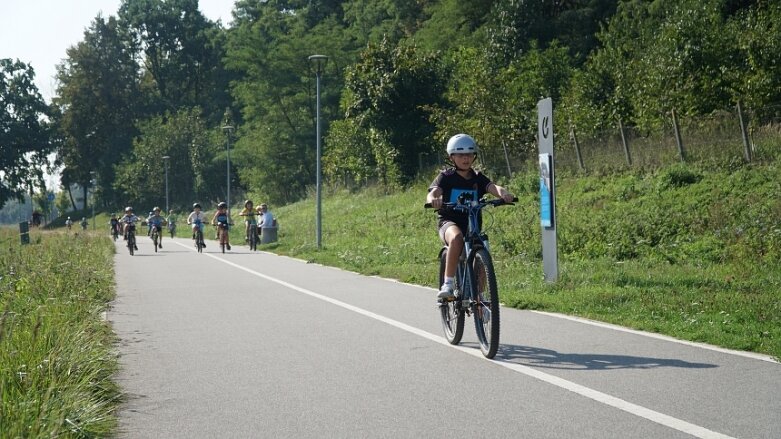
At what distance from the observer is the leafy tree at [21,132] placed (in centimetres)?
9500

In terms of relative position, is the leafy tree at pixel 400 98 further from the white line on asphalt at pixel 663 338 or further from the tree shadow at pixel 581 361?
the tree shadow at pixel 581 361

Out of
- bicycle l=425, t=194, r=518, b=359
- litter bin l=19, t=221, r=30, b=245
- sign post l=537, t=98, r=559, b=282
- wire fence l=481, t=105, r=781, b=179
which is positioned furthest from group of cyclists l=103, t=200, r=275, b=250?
bicycle l=425, t=194, r=518, b=359

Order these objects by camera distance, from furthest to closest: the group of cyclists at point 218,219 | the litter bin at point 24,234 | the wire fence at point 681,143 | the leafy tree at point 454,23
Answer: the leafy tree at point 454,23 → the litter bin at point 24,234 → the group of cyclists at point 218,219 → the wire fence at point 681,143

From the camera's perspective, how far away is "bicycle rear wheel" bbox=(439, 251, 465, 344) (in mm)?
8359

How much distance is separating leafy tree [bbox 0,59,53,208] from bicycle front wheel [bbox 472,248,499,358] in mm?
94103

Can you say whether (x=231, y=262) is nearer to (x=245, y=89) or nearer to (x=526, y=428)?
(x=526, y=428)

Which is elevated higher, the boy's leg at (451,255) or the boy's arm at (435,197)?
the boy's arm at (435,197)

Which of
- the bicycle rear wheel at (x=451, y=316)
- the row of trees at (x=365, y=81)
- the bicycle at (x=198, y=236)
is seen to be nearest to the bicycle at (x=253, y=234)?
the bicycle at (x=198, y=236)

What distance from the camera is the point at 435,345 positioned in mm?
8602

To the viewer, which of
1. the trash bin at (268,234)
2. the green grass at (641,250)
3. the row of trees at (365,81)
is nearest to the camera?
the green grass at (641,250)

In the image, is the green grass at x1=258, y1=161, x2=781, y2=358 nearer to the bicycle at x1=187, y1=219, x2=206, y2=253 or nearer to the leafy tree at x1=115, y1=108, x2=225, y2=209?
the bicycle at x1=187, y1=219, x2=206, y2=253

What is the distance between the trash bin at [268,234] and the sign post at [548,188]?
70.5 feet

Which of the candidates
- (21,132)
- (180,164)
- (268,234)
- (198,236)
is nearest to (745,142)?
(268,234)

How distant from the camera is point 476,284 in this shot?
7.93 m
